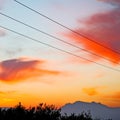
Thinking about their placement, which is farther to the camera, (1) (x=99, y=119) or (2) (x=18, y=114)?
(1) (x=99, y=119)

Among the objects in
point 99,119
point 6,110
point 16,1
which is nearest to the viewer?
point 16,1

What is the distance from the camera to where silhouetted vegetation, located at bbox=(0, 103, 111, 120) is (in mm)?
26281

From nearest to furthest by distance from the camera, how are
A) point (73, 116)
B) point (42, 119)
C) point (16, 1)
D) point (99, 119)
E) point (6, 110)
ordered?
point (16, 1) → point (6, 110) → point (42, 119) → point (73, 116) → point (99, 119)

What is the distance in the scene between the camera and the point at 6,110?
26656 millimetres

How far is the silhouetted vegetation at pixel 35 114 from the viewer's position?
26.3 m

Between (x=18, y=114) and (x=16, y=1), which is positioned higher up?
(x=16, y=1)

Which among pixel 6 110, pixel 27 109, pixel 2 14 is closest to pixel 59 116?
pixel 27 109

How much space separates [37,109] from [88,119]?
17.3ft

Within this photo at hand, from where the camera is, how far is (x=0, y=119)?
81.7ft

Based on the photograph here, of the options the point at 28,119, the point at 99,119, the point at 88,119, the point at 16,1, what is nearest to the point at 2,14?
the point at 16,1

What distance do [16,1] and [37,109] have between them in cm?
1123

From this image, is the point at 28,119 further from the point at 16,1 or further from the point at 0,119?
the point at 16,1

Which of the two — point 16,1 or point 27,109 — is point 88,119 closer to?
point 27,109

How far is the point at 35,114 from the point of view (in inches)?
1105
